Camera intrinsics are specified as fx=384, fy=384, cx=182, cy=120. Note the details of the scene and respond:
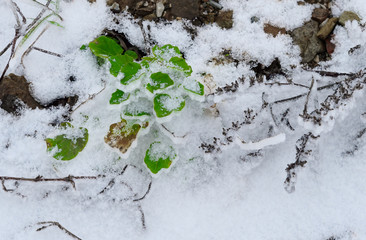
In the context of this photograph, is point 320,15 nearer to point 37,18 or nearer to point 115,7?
point 115,7

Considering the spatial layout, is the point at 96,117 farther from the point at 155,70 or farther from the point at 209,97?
the point at 209,97

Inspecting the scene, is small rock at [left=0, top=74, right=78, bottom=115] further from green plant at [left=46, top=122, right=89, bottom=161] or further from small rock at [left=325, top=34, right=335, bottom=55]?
small rock at [left=325, top=34, right=335, bottom=55]

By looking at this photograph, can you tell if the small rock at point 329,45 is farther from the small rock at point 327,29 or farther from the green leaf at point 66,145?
the green leaf at point 66,145

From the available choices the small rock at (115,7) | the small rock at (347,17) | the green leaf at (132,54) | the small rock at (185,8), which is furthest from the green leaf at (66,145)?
the small rock at (347,17)

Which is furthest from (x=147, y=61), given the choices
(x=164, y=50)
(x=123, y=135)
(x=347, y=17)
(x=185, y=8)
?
(x=347, y=17)

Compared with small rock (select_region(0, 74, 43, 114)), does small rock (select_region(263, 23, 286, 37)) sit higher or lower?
higher

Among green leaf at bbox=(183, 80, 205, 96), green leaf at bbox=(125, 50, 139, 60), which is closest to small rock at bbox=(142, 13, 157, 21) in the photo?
green leaf at bbox=(125, 50, 139, 60)
